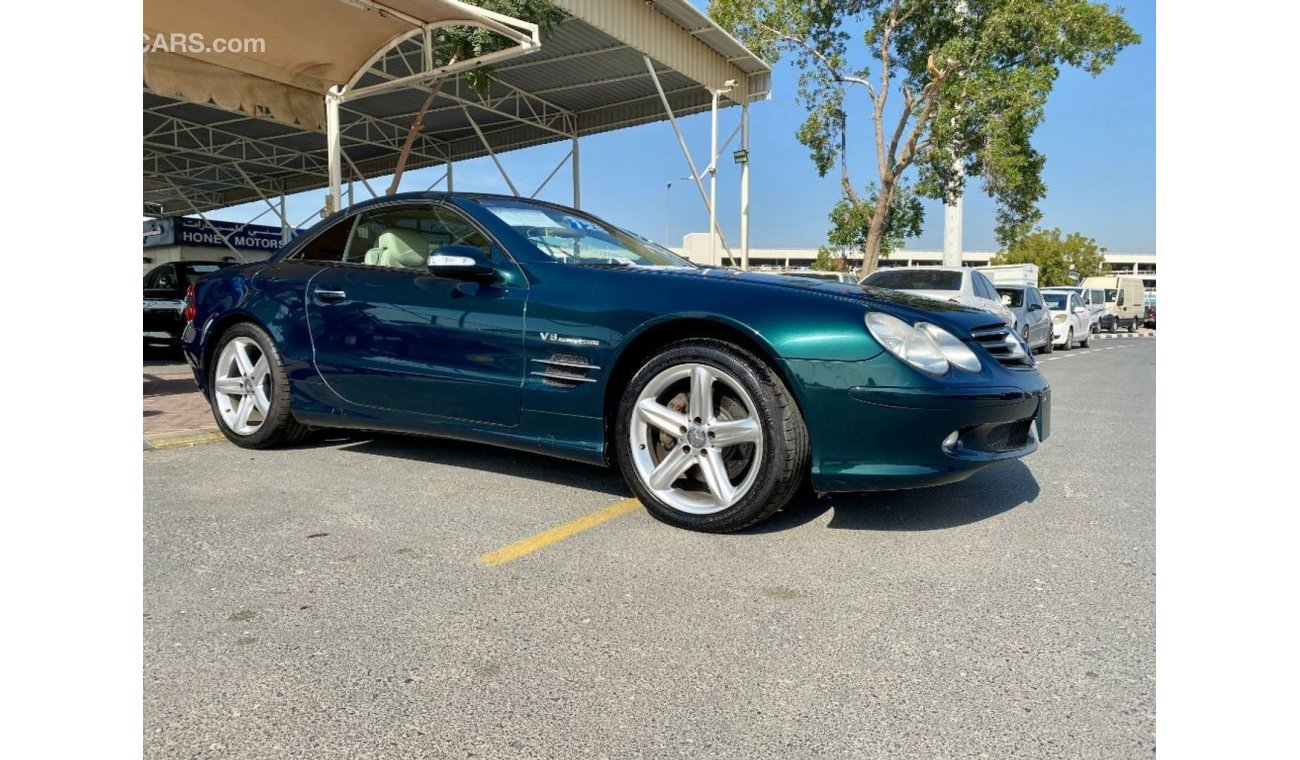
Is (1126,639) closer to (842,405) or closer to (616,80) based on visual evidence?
(842,405)

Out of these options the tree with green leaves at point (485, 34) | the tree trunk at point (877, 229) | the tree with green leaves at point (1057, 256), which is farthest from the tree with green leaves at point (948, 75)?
the tree with green leaves at point (1057, 256)

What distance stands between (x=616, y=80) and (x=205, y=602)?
48.7 ft

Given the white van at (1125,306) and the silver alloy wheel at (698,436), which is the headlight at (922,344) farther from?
the white van at (1125,306)

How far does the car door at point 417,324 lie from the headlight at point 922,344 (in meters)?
1.49

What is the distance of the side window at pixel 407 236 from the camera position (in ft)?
13.5

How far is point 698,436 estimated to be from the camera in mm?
3305

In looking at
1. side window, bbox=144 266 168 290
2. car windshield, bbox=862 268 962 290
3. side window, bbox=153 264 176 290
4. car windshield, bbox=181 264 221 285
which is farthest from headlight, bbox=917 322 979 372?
side window, bbox=144 266 168 290

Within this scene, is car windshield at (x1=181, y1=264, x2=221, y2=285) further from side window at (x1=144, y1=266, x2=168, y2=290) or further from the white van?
the white van

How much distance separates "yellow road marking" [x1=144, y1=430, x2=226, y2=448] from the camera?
4.98 m

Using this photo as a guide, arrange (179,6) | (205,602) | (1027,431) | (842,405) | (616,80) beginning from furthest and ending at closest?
1. (616,80)
2. (179,6)
3. (1027,431)
4. (842,405)
5. (205,602)

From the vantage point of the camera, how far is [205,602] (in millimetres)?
2520

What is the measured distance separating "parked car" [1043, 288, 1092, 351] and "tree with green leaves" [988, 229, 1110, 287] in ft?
168
